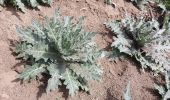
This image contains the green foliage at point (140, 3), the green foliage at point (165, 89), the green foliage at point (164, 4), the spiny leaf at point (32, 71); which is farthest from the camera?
the green foliage at point (164, 4)

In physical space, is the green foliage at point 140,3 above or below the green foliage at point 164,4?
above

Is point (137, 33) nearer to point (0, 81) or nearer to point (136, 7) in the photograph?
point (136, 7)

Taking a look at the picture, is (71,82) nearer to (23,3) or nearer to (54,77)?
(54,77)

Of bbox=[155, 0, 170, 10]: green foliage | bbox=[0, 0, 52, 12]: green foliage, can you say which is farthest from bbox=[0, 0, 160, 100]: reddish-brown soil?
bbox=[155, 0, 170, 10]: green foliage

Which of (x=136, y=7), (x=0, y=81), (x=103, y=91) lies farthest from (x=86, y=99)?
(x=136, y=7)

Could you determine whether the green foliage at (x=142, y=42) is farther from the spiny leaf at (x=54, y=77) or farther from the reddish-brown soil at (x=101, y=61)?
the spiny leaf at (x=54, y=77)

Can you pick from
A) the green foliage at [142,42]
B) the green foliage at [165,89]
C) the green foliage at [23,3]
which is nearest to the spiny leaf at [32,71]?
the green foliage at [23,3]
